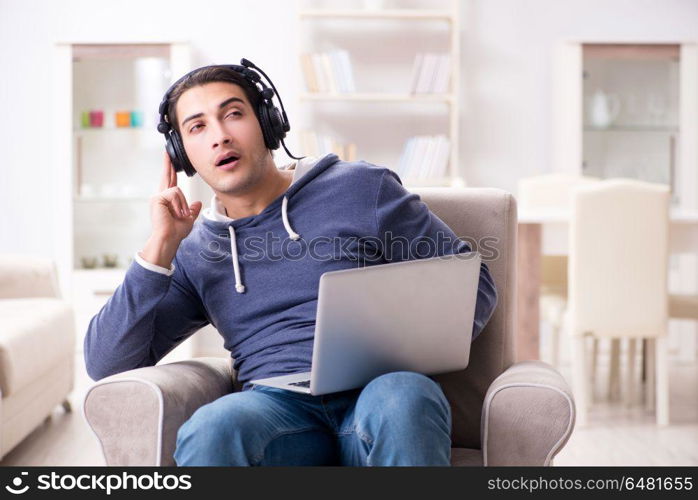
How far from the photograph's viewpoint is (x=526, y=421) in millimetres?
1398

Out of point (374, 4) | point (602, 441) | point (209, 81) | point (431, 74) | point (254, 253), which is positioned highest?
point (374, 4)

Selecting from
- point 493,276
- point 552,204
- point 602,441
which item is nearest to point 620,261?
point 602,441

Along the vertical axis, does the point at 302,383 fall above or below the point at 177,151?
below

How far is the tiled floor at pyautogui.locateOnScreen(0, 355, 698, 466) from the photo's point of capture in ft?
8.92

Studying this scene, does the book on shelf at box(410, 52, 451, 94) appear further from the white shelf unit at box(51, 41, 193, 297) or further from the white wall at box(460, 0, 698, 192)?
the white shelf unit at box(51, 41, 193, 297)

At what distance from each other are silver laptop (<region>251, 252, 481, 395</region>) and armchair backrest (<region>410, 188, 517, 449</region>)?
0.30 m

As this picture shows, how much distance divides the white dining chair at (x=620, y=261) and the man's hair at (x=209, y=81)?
5.45ft

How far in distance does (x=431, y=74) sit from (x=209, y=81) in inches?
111

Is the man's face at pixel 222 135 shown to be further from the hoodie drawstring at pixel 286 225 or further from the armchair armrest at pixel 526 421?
the armchair armrest at pixel 526 421

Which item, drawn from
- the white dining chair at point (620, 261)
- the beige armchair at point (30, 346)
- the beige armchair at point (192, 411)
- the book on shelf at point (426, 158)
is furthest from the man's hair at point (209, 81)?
the book on shelf at point (426, 158)

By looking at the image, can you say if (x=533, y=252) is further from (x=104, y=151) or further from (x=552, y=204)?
(x=104, y=151)

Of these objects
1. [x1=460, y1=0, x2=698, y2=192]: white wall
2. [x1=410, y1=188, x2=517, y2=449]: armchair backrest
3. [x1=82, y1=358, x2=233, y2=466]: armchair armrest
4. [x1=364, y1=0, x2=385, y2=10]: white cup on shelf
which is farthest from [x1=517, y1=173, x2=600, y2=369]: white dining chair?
[x1=82, y1=358, x2=233, y2=466]: armchair armrest

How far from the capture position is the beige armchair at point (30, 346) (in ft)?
8.32
